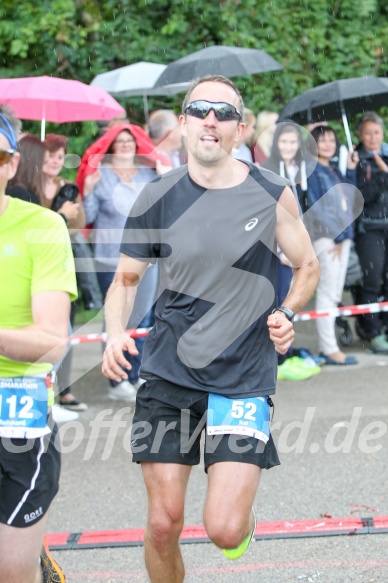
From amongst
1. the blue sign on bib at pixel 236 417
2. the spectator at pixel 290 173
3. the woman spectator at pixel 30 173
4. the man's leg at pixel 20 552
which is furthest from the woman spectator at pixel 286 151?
the man's leg at pixel 20 552

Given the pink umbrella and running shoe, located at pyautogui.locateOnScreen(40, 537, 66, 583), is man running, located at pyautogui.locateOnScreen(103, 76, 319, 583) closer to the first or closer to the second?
running shoe, located at pyautogui.locateOnScreen(40, 537, 66, 583)

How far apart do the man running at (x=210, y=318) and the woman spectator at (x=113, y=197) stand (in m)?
3.97

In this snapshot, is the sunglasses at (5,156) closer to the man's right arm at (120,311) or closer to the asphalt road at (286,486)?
the man's right arm at (120,311)

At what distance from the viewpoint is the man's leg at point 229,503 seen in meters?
4.07

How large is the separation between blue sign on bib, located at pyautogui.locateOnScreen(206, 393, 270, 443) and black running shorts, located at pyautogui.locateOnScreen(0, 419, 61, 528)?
697 millimetres

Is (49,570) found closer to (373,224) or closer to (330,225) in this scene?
(330,225)

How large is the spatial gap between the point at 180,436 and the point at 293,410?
12.4ft

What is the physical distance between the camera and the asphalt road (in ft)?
16.2

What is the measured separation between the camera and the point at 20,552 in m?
3.69

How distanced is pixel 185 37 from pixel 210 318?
10399 mm

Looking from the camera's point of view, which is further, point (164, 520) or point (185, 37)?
point (185, 37)

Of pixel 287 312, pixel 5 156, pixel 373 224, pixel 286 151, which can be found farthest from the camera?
pixel 373 224

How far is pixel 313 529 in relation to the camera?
212 inches

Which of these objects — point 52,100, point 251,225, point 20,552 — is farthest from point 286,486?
point 52,100
